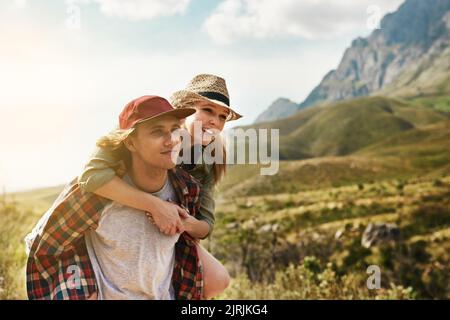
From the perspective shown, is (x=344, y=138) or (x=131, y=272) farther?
(x=344, y=138)

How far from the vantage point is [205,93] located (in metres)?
2.63

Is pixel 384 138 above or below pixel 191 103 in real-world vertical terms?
above

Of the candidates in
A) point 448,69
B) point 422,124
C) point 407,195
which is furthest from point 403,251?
point 448,69

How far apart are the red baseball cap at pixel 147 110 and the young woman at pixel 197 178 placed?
96mm

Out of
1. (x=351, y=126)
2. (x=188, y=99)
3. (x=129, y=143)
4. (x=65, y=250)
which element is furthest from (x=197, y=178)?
(x=351, y=126)

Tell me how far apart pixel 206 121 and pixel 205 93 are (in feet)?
0.46

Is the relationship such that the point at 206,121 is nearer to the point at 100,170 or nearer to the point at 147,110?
the point at 147,110

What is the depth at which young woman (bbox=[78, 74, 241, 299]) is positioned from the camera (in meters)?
2.13

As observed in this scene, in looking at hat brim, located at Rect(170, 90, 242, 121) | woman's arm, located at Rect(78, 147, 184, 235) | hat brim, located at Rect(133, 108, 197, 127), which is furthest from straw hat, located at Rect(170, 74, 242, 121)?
woman's arm, located at Rect(78, 147, 184, 235)

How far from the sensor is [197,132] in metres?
2.61

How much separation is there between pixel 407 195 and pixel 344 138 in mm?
67954
